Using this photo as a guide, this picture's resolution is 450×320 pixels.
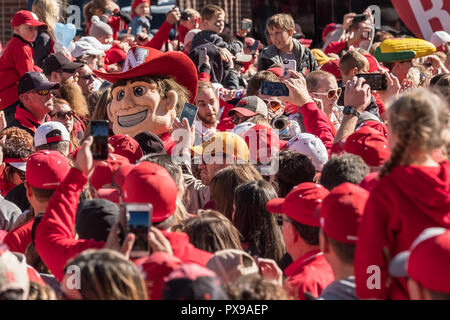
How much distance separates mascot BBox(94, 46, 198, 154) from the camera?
5.99 metres

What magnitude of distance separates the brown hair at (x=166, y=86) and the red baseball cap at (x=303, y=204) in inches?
94.3

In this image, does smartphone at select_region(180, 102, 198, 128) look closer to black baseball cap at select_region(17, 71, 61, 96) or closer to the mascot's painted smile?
the mascot's painted smile

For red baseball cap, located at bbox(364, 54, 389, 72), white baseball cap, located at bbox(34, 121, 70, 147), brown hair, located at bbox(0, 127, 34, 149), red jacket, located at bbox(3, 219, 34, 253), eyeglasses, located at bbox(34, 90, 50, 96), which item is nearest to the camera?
red jacket, located at bbox(3, 219, 34, 253)

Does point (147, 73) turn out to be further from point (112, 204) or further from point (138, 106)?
point (112, 204)

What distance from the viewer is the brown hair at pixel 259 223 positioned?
14.5ft

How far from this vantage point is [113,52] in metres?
10.3

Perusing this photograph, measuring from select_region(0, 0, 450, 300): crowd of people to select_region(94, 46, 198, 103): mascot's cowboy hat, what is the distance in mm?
14

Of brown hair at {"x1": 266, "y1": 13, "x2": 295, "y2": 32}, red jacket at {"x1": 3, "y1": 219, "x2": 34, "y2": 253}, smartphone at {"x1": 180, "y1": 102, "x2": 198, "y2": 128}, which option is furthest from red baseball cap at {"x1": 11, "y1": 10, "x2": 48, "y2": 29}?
red jacket at {"x1": 3, "y1": 219, "x2": 34, "y2": 253}

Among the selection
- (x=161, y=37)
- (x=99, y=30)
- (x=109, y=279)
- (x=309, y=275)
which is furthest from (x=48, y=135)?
(x=161, y=37)

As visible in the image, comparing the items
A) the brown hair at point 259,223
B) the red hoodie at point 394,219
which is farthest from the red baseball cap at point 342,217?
the brown hair at point 259,223

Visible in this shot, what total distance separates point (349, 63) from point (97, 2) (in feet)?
16.0

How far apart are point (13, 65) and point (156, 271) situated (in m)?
5.72

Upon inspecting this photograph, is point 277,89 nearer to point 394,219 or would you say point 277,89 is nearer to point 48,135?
point 48,135

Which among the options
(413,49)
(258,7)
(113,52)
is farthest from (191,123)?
(258,7)
